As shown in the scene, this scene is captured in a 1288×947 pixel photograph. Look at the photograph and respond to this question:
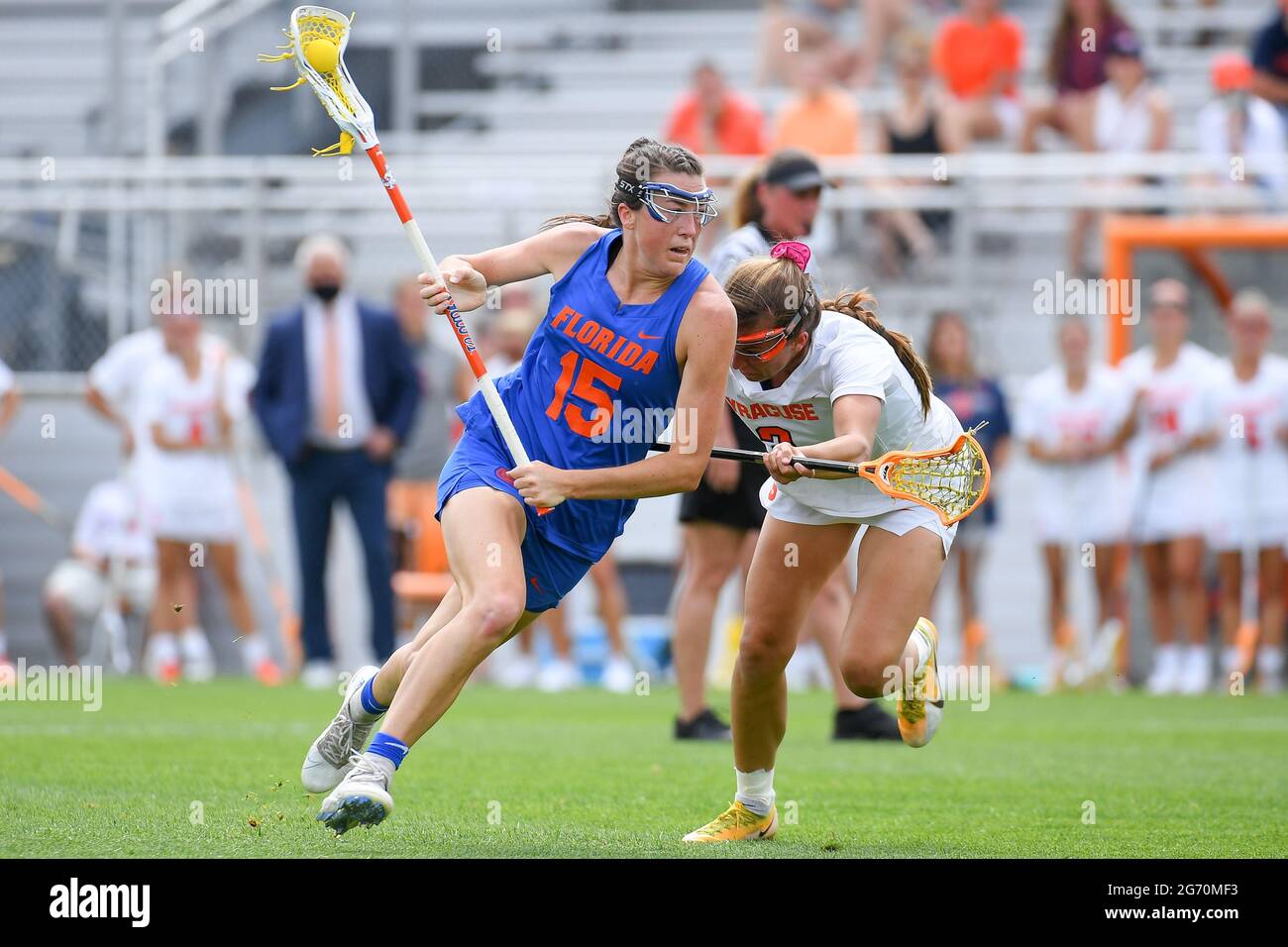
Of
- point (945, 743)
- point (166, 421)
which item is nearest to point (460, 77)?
point (166, 421)

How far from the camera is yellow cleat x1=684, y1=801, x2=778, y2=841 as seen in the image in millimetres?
5785

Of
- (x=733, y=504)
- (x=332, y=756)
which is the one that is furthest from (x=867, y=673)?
(x=733, y=504)

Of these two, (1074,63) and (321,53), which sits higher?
(1074,63)

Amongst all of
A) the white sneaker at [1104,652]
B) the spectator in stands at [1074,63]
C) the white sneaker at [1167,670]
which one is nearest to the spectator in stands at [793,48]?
the spectator in stands at [1074,63]

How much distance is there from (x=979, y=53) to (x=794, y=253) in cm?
1107

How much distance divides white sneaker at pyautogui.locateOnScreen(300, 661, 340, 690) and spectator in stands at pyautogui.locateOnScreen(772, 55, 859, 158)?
5.60m

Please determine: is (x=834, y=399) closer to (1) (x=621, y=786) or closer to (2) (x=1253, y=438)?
(1) (x=621, y=786)

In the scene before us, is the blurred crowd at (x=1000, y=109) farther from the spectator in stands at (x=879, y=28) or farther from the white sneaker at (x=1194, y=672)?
the white sneaker at (x=1194, y=672)

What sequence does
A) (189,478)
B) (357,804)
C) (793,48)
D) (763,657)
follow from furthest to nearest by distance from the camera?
(793,48) → (189,478) → (763,657) → (357,804)

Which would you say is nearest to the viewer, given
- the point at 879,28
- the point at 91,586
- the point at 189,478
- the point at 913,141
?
the point at 189,478

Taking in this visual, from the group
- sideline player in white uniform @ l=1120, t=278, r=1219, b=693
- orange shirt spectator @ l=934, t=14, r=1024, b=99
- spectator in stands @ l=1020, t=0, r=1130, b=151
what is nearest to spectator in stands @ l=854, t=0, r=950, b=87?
orange shirt spectator @ l=934, t=14, r=1024, b=99

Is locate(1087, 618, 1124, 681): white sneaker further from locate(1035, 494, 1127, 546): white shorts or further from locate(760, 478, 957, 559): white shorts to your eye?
locate(760, 478, 957, 559): white shorts

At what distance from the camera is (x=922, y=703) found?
6320mm
